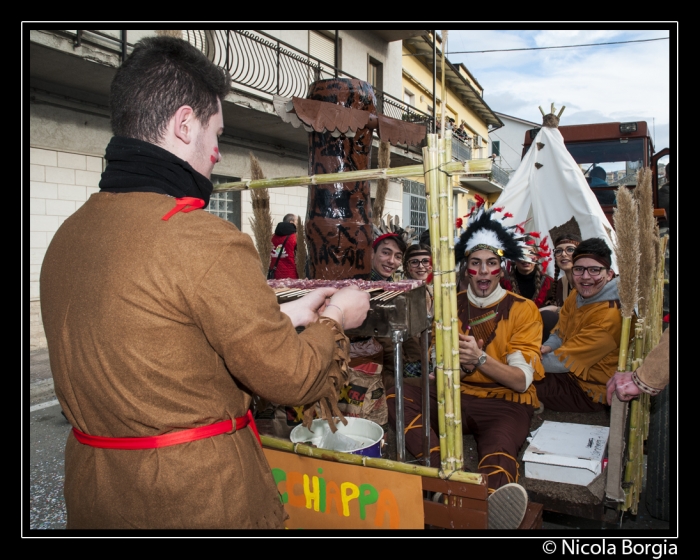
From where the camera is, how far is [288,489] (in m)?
2.06

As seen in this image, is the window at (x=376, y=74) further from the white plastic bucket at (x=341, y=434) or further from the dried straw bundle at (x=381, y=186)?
the white plastic bucket at (x=341, y=434)

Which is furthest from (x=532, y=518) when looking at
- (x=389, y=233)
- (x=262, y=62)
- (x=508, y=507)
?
(x=262, y=62)

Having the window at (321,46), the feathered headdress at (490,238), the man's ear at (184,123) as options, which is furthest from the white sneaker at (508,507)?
the window at (321,46)

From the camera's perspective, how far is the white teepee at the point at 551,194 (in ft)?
21.2

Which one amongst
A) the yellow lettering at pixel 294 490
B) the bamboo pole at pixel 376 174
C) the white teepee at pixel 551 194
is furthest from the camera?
the white teepee at pixel 551 194

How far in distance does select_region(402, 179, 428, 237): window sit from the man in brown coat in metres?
16.6

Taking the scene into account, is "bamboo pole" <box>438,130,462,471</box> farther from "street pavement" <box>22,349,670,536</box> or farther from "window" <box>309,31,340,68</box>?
"window" <box>309,31,340,68</box>

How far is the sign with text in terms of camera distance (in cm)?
181

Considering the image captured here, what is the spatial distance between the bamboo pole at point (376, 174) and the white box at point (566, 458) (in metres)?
1.67

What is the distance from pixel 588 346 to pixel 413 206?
16.0 m

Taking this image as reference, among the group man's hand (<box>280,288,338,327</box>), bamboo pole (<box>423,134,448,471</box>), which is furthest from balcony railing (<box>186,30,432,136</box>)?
man's hand (<box>280,288,338,327</box>)

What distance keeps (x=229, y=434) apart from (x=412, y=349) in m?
2.47

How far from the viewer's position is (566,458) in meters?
2.68

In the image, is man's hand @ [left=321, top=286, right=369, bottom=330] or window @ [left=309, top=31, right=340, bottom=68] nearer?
man's hand @ [left=321, top=286, right=369, bottom=330]
